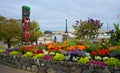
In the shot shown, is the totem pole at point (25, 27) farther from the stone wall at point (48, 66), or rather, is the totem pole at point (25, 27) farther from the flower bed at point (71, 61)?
the flower bed at point (71, 61)

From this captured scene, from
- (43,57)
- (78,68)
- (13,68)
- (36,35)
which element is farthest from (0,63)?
(36,35)

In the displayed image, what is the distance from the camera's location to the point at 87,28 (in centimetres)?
3375

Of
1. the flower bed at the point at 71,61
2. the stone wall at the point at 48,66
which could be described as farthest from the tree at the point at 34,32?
the flower bed at the point at 71,61

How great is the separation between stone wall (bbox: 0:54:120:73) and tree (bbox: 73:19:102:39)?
54.9ft

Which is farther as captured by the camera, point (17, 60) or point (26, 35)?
point (26, 35)

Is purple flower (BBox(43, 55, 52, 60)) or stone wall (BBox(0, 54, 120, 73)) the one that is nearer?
stone wall (BBox(0, 54, 120, 73))

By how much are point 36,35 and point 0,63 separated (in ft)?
100.0

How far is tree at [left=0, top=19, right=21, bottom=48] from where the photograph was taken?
4247 centimetres

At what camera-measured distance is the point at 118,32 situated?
17.2m

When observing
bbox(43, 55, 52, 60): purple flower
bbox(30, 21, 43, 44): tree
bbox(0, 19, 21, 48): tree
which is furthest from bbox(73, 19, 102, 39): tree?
bbox(43, 55, 52, 60): purple flower

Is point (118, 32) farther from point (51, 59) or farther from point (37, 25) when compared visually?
point (37, 25)

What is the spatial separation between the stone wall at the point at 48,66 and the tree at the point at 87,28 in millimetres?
16719

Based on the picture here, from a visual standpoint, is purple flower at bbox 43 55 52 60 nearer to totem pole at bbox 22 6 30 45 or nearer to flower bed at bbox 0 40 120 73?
flower bed at bbox 0 40 120 73

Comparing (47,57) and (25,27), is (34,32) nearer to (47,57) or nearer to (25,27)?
(25,27)
